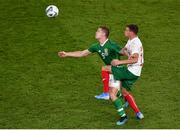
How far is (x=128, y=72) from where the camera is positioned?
44.5 feet

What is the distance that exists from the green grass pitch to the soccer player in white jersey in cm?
40

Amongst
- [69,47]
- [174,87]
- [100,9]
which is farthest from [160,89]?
[100,9]

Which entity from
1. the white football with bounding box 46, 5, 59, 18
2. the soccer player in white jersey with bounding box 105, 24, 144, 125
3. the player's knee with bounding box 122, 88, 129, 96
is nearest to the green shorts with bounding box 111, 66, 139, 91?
the soccer player in white jersey with bounding box 105, 24, 144, 125

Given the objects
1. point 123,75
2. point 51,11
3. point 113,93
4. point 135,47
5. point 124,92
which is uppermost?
point 135,47

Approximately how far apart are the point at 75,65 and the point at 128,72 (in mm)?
3913

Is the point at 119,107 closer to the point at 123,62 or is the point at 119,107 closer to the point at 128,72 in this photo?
the point at 128,72

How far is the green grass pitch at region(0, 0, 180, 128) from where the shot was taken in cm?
1388

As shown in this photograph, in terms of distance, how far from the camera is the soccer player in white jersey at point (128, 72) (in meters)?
13.3

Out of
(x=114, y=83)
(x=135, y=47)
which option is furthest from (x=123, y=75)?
(x=135, y=47)

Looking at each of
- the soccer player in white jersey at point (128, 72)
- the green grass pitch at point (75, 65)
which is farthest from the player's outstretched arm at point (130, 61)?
the green grass pitch at point (75, 65)

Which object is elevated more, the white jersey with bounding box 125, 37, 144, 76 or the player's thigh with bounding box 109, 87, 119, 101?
the white jersey with bounding box 125, 37, 144, 76

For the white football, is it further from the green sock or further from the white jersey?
the green sock

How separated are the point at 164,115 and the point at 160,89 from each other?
5.60 ft

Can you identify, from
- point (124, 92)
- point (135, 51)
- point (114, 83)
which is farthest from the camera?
point (124, 92)
